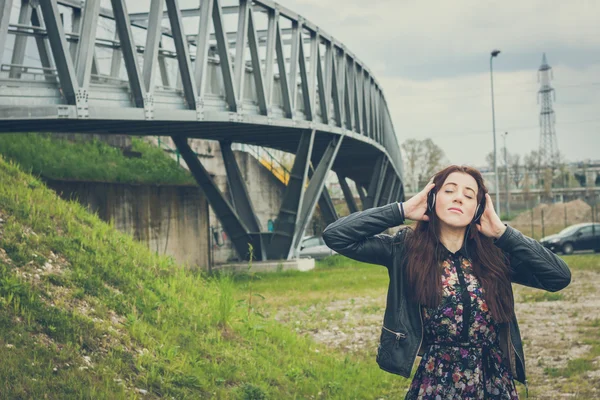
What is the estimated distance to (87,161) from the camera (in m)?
20.5

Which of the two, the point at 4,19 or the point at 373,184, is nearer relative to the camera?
the point at 4,19

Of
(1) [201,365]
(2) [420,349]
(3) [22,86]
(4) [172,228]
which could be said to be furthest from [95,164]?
(2) [420,349]

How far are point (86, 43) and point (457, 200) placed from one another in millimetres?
9615

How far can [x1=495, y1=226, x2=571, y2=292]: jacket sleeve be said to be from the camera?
4.24 m

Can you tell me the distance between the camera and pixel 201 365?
7.78 metres

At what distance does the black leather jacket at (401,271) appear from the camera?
4.14m

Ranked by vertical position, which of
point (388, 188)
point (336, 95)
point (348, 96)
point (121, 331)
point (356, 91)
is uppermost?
point (356, 91)

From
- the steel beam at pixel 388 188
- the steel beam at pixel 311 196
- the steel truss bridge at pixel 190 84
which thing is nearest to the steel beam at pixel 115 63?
the steel truss bridge at pixel 190 84

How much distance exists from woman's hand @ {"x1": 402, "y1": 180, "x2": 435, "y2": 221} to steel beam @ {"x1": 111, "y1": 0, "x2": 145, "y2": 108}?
33.3ft

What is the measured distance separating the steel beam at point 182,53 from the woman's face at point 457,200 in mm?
11782

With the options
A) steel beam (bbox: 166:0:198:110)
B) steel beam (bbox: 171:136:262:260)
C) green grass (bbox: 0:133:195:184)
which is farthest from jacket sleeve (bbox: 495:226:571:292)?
steel beam (bbox: 171:136:262:260)

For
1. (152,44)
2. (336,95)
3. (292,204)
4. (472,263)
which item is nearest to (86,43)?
(152,44)

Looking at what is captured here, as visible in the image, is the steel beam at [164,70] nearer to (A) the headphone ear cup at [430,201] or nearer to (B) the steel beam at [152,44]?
(B) the steel beam at [152,44]

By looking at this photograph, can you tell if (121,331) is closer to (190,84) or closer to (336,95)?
(190,84)
